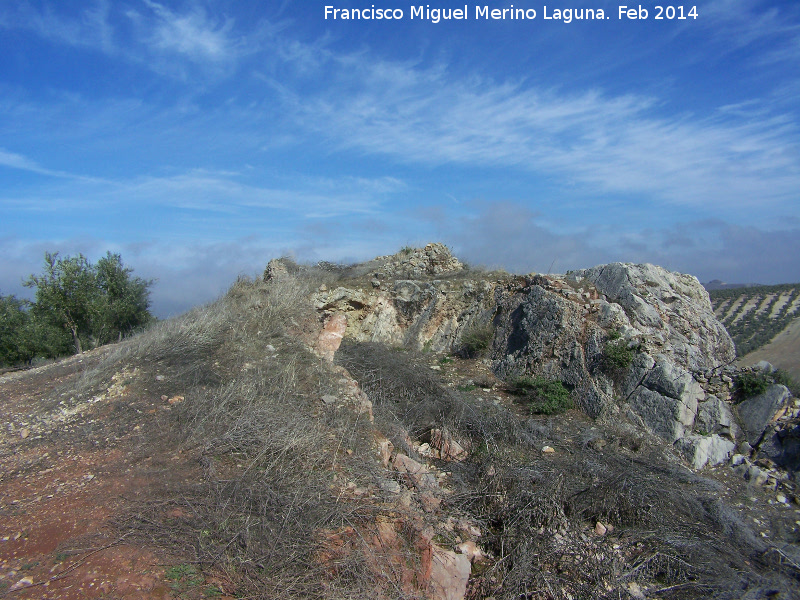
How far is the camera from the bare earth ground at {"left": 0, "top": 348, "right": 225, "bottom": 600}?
→ 3.48m

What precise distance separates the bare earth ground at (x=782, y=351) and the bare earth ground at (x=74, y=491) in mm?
17303

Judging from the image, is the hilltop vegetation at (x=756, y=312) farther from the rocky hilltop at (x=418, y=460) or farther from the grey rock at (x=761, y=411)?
the rocky hilltop at (x=418, y=460)

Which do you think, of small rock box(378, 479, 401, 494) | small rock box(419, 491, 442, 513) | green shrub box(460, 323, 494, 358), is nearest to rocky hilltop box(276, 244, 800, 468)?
green shrub box(460, 323, 494, 358)

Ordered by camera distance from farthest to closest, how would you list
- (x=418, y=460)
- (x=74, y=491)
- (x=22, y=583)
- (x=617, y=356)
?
(x=617, y=356) < (x=418, y=460) < (x=74, y=491) < (x=22, y=583)

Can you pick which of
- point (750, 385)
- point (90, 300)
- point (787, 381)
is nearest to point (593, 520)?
point (750, 385)

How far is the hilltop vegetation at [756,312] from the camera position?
20.7 meters

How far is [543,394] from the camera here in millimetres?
8492

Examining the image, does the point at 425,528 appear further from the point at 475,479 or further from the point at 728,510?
the point at 728,510

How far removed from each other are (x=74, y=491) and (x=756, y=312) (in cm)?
3108

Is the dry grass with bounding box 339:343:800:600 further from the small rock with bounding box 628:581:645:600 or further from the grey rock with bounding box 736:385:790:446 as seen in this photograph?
the grey rock with bounding box 736:385:790:446

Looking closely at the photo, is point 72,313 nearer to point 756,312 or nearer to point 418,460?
point 418,460

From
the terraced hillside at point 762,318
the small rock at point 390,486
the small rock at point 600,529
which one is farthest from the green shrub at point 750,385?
the terraced hillside at point 762,318

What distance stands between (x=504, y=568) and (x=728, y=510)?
119 inches

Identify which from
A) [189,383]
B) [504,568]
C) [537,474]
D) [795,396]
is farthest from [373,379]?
[795,396]
